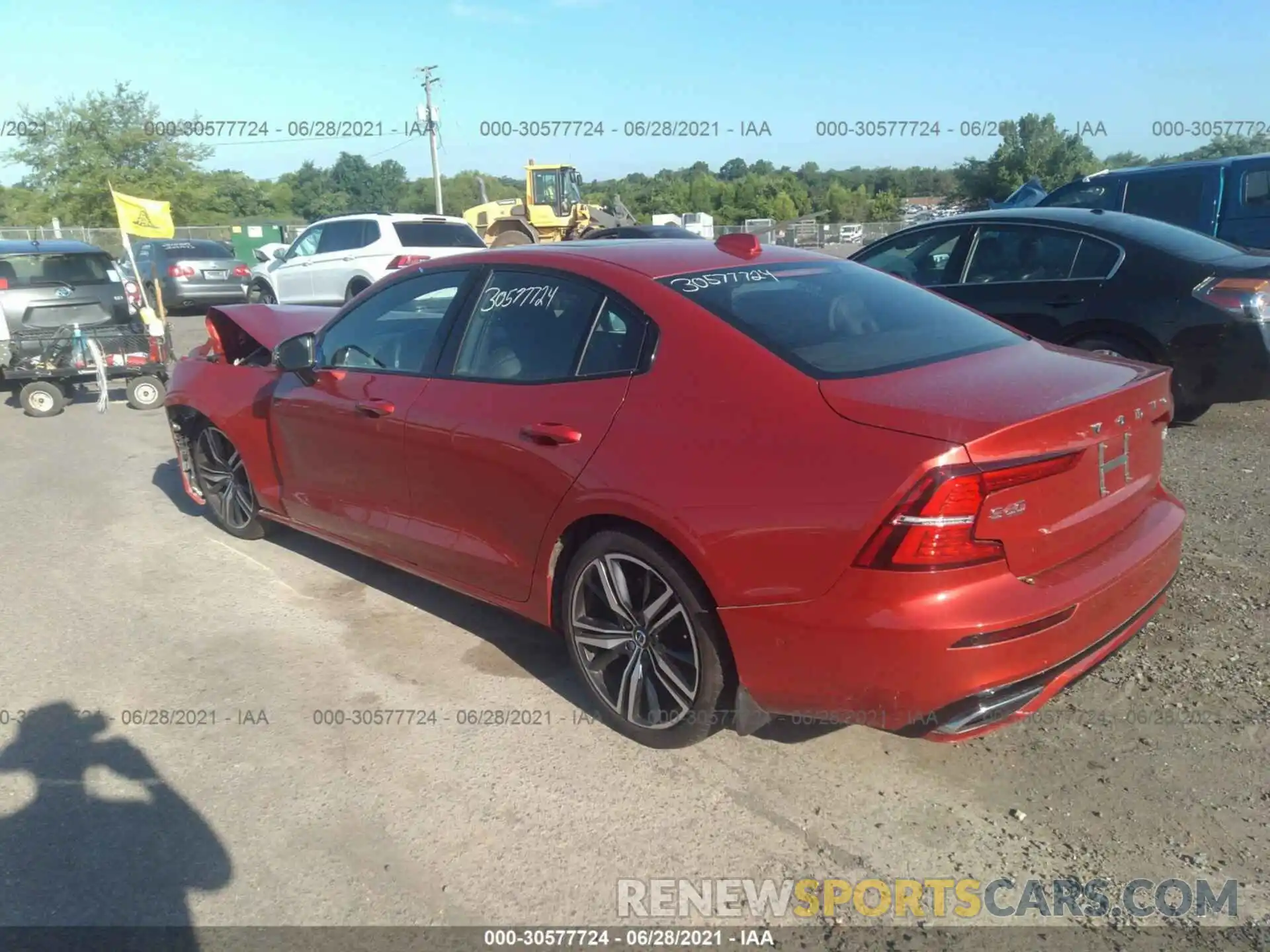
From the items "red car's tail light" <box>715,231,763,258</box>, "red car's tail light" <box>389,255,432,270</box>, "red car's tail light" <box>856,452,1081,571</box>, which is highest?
"red car's tail light" <box>715,231,763,258</box>

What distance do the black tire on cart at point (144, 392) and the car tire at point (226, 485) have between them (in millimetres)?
4780

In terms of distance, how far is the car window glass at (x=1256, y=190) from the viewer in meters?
9.49

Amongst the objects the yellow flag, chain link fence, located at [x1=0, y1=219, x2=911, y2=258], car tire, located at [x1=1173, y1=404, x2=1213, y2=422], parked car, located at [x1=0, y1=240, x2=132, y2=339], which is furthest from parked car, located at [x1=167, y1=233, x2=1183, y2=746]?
chain link fence, located at [x1=0, y1=219, x2=911, y2=258]

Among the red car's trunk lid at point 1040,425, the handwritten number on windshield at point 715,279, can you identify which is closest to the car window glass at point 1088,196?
the handwritten number on windshield at point 715,279

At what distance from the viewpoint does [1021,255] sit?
22.7ft

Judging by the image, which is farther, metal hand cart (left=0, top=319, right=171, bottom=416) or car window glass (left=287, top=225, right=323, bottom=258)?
car window glass (left=287, top=225, right=323, bottom=258)

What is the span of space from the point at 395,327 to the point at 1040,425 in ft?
9.52

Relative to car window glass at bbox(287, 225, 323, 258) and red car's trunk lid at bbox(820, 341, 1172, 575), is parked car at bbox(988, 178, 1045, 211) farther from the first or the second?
red car's trunk lid at bbox(820, 341, 1172, 575)

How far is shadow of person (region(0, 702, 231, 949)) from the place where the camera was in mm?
2646

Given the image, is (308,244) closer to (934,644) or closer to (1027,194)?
(1027,194)

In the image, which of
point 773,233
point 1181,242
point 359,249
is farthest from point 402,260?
point 773,233

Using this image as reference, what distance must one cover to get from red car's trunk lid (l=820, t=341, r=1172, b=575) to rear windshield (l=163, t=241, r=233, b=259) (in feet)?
59.9

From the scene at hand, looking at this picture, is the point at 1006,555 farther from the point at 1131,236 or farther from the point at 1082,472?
the point at 1131,236

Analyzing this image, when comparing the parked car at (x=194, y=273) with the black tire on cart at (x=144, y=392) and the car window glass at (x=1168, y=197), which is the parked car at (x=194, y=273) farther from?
the car window glass at (x=1168, y=197)
